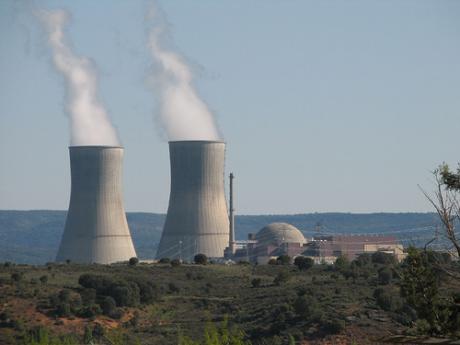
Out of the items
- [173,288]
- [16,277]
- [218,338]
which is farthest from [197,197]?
[218,338]

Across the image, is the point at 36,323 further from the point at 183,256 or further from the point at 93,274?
the point at 183,256

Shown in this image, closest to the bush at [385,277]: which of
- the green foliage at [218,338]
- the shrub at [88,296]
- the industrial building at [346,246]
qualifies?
the green foliage at [218,338]

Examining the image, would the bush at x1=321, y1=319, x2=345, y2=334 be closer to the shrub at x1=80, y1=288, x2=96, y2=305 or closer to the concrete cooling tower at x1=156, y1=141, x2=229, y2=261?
the shrub at x1=80, y1=288, x2=96, y2=305

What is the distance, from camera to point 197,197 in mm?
59656

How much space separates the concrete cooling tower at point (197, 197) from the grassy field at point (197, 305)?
5.37 m

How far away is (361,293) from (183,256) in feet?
74.9

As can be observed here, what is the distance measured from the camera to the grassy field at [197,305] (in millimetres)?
39906

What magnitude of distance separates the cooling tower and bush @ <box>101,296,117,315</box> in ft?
43.4

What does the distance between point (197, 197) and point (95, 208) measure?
4.76m

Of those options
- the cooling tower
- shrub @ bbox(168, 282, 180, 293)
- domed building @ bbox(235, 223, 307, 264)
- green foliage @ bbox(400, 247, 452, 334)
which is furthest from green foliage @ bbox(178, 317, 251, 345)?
domed building @ bbox(235, 223, 307, 264)

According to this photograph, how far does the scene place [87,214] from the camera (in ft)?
193

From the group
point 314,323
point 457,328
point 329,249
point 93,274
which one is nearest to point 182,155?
point 93,274

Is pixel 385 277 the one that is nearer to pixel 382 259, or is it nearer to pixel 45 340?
pixel 382 259

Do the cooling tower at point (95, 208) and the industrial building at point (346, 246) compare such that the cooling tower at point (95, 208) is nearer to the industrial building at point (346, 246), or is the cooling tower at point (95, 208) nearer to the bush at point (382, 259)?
the bush at point (382, 259)
